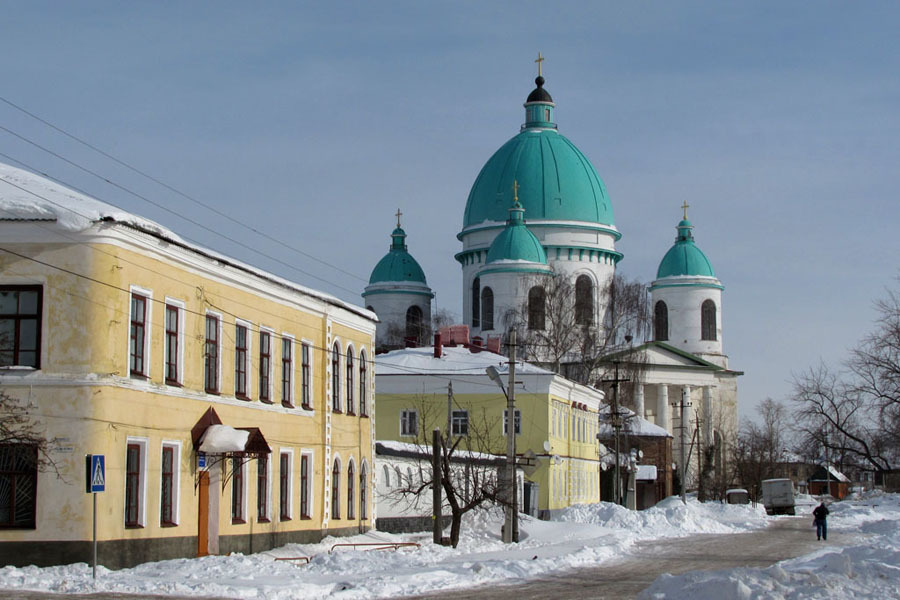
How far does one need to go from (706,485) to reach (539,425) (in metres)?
40.8

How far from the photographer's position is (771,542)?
129 feet

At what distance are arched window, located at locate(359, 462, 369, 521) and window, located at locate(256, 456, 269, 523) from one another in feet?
22.3

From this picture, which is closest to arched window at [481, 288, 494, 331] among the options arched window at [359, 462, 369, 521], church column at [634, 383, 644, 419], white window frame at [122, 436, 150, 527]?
church column at [634, 383, 644, 419]

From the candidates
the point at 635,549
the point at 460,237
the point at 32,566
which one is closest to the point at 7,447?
the point at 32,566

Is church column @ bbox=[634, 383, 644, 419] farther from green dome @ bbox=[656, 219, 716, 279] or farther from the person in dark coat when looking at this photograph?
the person in dark coat

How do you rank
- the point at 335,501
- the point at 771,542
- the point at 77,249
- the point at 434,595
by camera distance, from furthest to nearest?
the point at 771,542
the point at 335,501
the point at 77,249
the point at 434,595

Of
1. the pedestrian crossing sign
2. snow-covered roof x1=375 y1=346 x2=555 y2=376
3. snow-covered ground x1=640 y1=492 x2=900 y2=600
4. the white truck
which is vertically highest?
snow-covered roof x1=375 y1=346 x2=555 y2=376

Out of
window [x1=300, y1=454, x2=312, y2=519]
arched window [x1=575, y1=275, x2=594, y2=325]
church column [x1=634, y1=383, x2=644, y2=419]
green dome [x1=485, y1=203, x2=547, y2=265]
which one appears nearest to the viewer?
window [x1=300, y1=454, x2=312, y2=519]

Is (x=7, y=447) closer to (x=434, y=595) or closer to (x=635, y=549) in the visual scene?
(x=434, y=595)

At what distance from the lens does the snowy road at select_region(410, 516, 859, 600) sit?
20344 millimetres

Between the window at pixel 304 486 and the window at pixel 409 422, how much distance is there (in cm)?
1794

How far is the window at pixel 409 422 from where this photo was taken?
1994 inches

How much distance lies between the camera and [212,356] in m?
28.0

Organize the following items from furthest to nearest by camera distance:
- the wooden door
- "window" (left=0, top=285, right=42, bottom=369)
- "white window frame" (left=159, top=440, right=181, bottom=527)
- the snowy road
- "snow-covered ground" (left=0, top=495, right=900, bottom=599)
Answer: the wooden door < "white window frame" (left=159, top=440, right=181, bottom=527) < "window" (left=0, top=285, right=42, bottom=369) < the snowy road < "snow-covered ground" (left=0, top=495, right=900, bottom=599)
